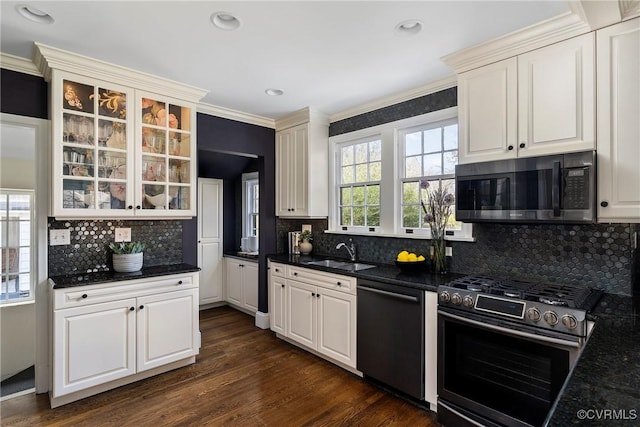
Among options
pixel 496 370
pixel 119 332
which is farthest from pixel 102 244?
pixel 496 370

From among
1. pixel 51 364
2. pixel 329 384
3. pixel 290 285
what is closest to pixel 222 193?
pixel 290 285

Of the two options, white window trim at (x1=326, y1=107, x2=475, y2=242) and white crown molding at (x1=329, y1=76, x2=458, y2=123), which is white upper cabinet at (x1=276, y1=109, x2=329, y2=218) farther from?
white window trim at (x1=326, y1=107, x2=475, y2=242)

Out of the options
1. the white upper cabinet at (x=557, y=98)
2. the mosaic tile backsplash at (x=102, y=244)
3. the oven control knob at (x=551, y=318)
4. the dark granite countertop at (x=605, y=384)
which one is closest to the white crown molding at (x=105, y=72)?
the mosaic tile backsplash at (x=102, y=244)

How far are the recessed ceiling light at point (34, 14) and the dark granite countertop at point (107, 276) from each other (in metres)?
1.75

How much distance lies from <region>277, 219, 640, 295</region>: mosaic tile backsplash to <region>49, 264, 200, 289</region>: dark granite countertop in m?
2.25

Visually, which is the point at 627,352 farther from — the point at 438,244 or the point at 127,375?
the point at 127,375

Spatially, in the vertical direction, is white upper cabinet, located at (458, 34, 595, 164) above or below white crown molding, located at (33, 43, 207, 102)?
below

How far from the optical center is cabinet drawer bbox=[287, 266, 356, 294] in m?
2.83

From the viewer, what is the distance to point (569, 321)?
1.65 m

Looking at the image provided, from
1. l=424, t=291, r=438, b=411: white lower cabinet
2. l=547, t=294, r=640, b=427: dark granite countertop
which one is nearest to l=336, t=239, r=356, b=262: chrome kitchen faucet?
l=424, t=291, r=438, b=411: white lower cabinet

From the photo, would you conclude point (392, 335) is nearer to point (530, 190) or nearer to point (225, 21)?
point (530, 190)

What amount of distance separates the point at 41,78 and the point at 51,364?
2.27 m

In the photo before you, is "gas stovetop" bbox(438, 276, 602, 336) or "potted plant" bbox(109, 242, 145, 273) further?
"potted plant" bbox(109, 242, 145, 273)

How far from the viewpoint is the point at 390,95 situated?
3.19 metres
